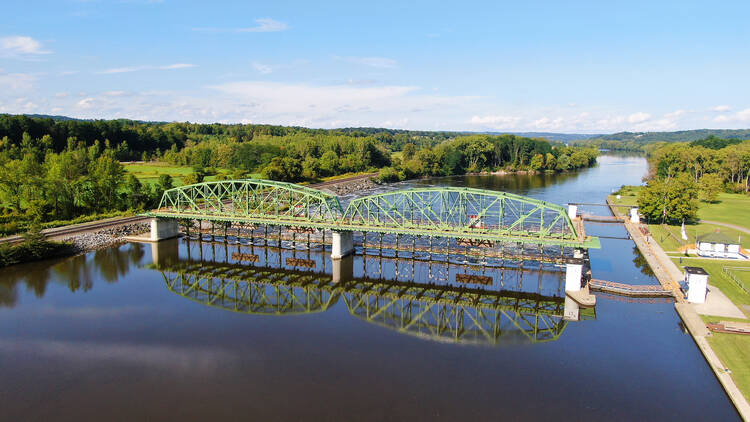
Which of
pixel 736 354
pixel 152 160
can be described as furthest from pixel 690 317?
pixel 152 160

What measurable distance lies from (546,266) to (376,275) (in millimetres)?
16309

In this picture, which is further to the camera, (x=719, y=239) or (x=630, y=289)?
(x=719, y=239)

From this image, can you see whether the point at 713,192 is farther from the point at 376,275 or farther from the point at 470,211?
the point at 376,275

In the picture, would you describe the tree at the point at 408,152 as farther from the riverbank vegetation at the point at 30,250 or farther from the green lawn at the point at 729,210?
the riverbank vegetation at the point at 30,250

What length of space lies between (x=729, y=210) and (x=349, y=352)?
237 feet

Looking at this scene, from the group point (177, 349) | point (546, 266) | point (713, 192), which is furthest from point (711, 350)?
point (713, 192)

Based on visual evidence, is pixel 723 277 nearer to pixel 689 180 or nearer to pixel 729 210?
pixel 689 180

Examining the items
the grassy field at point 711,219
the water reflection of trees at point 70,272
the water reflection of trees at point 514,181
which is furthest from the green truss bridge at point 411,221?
the water reflection of trees at point 514,181

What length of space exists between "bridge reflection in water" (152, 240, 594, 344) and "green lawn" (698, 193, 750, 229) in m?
37.1

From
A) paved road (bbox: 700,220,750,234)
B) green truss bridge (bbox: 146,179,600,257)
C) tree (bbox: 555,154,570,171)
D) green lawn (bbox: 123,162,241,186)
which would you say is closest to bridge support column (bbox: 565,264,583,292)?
green truss bridge (bbox: 146,179,600,257)

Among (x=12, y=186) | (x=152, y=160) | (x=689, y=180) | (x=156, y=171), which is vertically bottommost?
(x=156, y=171)

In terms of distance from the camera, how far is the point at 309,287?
4316 centimetres

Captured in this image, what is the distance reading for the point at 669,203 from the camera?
6331 centimetres

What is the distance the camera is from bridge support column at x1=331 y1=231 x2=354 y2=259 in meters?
50.0
